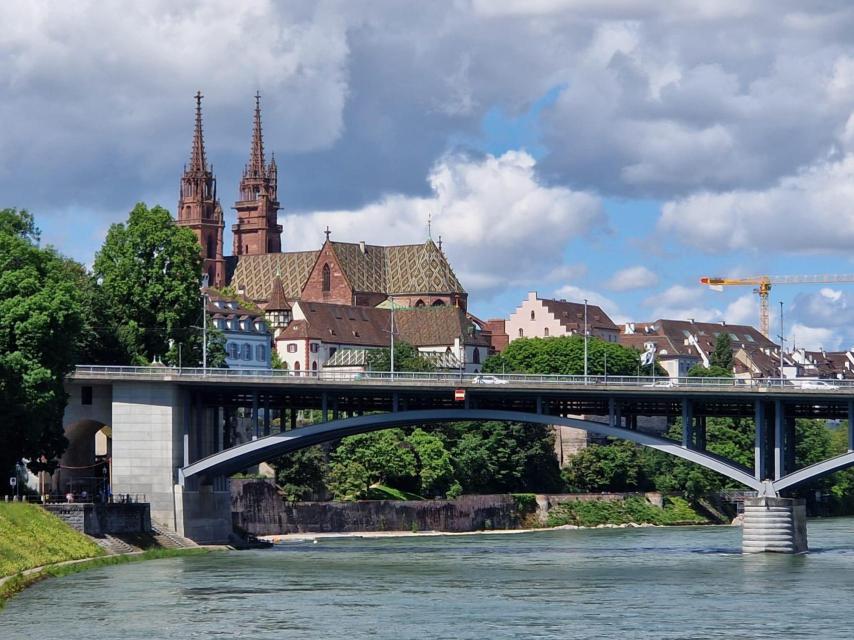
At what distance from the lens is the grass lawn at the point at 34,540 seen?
88062 millimetres

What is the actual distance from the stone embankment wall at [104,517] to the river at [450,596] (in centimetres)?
382

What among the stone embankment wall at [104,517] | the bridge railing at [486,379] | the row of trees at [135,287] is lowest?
the stone embankment wall at [104,517]

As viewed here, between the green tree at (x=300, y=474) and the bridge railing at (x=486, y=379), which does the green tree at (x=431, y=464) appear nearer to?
the green tree at (x=300, y=474)

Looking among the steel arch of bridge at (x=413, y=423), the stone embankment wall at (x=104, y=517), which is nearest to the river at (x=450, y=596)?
the stone embankment wall at (x=104, y=517)

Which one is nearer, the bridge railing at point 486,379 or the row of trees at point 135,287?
the bridge railing at point 486,379

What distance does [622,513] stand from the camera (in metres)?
162

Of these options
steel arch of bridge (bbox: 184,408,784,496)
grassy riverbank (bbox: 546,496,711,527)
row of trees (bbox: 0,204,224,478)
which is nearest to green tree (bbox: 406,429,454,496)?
grassy riverbank (bbox: 546,496,711,527)

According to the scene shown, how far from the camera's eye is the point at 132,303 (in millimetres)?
125500

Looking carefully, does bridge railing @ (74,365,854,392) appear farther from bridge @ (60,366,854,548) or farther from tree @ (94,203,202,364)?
tree @ (94,203,202,364)

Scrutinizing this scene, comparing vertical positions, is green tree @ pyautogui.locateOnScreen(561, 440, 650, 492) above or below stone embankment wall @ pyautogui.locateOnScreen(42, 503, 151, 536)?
above

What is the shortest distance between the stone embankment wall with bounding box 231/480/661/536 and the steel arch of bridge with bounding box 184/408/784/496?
17.0 meters

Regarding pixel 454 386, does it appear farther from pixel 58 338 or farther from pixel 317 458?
pixel 317 458

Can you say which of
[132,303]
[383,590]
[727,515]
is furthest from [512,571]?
[727,515]

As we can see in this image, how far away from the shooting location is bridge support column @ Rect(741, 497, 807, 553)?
108m
